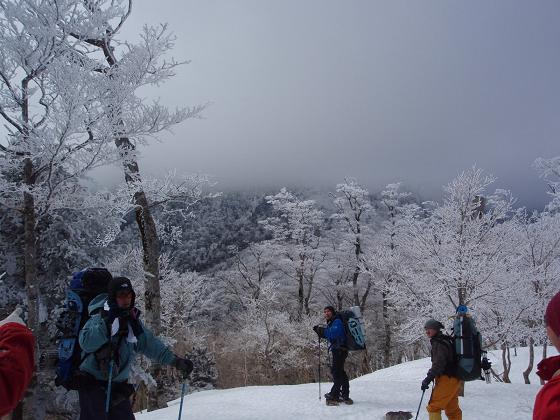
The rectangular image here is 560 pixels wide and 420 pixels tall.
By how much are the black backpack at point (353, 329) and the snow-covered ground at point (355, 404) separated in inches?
44.7

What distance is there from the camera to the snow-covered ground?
25.7 feet

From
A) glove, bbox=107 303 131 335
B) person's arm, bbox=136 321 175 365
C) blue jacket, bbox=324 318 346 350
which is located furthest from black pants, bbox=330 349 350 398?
glove, bbox=107 303 131 335

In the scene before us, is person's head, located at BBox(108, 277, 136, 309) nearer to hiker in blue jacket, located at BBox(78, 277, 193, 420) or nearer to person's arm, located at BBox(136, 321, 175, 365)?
hiker in blue jacket, located at BBox(78, 277, 193, 420)

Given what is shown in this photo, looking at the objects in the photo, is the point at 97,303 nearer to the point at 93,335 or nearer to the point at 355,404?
the point at 93,335

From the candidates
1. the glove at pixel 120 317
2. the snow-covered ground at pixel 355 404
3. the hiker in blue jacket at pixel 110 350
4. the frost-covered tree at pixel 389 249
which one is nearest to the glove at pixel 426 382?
the snow-covered ground at pixel 355 404

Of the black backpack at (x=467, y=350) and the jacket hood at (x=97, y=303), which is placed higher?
the jacket hood at (x=97, y=303)

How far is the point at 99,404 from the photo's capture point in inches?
141

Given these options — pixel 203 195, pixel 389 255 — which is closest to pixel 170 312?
pixel 389 255

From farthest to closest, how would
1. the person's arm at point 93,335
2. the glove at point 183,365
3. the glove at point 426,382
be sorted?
the glove at point 426,382
the glove at point 183,365
the person's arm at point 93,335

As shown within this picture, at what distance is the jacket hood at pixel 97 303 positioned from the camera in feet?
11.8

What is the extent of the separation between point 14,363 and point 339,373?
7.09 m

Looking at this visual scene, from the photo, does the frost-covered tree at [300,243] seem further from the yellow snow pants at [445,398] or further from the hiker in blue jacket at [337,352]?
the yellow snow pants at [445,398]

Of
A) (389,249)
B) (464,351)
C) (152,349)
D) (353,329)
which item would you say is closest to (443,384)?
(464,351)

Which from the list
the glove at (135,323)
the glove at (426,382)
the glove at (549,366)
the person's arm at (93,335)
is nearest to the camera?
the glove at (549,366)
